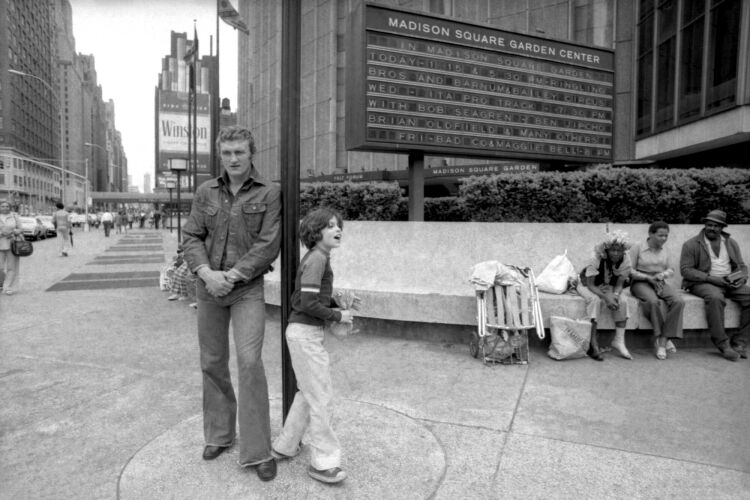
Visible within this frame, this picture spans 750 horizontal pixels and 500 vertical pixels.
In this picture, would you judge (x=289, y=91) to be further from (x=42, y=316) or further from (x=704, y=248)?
(x=42, y=316)

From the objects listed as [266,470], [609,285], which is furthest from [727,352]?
[266,470]

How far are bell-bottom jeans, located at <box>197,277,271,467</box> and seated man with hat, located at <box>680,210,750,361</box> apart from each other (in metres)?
5.01

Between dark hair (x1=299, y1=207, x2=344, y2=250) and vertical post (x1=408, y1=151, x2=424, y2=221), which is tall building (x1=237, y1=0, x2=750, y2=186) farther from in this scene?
dark hair (x1=299, y1=207, x2=344, y2=250)

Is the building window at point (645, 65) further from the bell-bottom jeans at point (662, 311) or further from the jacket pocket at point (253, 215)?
the jacket pocket at point (253, 215)

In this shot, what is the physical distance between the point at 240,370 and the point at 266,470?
0.57m

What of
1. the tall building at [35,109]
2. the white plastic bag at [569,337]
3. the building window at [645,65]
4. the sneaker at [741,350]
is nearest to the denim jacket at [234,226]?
the white plastic bag at [569,337]

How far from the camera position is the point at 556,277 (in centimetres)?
572

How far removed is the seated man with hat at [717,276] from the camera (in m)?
5.43

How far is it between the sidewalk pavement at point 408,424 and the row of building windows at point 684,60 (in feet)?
43.2

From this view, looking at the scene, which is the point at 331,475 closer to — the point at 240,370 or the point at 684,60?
the point at 240,370

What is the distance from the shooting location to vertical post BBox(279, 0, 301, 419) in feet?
9.96

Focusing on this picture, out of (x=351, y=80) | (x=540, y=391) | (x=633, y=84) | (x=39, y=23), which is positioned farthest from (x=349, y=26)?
(x=39, y=23)

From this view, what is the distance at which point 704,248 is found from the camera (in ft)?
18.8

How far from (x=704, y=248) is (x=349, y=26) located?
518cm
